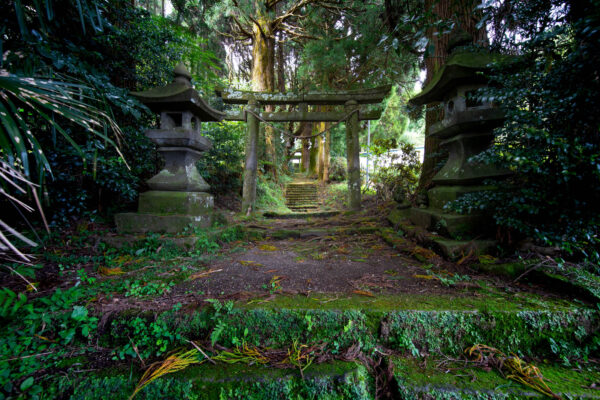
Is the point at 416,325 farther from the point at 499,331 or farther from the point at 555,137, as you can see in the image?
the point at 555,137

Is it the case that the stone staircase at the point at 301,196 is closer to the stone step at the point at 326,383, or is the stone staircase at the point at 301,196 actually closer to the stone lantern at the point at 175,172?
the stone lantern at the point at 175,172

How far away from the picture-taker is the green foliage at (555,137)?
146 centimetres

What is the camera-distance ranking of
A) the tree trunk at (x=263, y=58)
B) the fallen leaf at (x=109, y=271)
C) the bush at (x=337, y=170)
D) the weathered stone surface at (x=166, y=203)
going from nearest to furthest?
the fallen leaf at (x=109, y=271) → the weathered stone surface at (x=166, y=203) → the tree trunk at (x=263, y=58) → the bush at (x=337, y=170)

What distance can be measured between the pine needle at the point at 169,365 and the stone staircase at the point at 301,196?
785 centimetres

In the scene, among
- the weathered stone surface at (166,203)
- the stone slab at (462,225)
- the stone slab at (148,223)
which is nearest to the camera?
the stone slab at (462,225)

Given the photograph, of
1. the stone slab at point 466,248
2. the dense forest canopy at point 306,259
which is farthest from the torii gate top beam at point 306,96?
the stone slab at point 466,248

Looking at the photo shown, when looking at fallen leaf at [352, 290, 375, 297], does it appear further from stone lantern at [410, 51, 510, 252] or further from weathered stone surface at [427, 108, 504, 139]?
weathered stone surface at [427, 108, 504, 139]

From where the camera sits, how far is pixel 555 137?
5.07ft

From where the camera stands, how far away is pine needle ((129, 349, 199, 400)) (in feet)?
3.87

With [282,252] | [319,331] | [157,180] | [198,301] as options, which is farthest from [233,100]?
[319,331]

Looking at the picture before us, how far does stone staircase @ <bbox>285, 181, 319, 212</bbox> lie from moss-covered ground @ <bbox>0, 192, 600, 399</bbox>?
24.5 ft

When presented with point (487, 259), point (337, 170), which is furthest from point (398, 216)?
point (337, 170)

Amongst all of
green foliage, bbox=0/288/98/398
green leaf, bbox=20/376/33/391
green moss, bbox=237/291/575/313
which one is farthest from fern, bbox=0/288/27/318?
green moss, bbox=237/291/575/313

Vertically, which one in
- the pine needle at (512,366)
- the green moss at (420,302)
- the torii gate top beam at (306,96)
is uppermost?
the torii gate top beam at (306,96)
